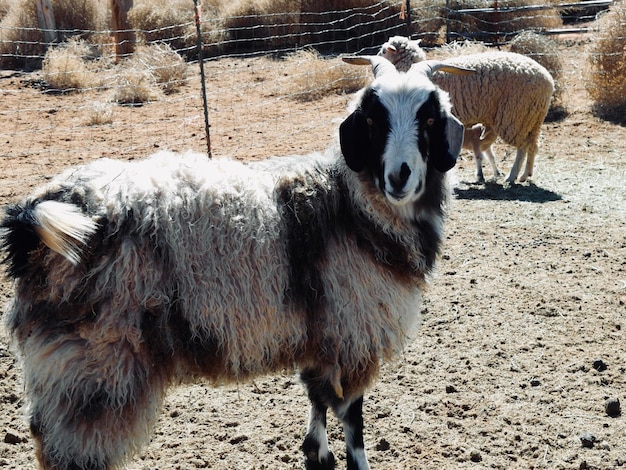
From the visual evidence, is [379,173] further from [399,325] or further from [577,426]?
[577,426]

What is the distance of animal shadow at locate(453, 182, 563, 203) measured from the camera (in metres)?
8.27

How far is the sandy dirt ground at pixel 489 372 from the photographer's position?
13.0ft

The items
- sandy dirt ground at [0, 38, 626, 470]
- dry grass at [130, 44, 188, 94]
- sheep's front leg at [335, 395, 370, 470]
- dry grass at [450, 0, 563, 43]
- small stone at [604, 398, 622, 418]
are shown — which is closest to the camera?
sheep's front leg at [335, 395, 370, 470]

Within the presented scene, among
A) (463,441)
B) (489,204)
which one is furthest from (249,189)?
(489,204)

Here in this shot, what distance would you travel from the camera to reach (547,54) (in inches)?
500

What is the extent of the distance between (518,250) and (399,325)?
11.6 feet

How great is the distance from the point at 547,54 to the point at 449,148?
10410 mm

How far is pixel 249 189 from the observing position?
331 cm

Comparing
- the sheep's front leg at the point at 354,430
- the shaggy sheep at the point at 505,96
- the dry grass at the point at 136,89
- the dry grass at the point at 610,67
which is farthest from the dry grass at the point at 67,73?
the sheep's front leg at the point at 354,430

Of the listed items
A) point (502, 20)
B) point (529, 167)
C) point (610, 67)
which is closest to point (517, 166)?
point (529, 167)

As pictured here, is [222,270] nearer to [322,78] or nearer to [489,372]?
[489,372]

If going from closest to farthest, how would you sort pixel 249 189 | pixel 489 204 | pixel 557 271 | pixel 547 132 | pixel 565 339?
pixel 249 189, pixel 565 339, pixel 557 271, pixel 489 204, pixel 547 132

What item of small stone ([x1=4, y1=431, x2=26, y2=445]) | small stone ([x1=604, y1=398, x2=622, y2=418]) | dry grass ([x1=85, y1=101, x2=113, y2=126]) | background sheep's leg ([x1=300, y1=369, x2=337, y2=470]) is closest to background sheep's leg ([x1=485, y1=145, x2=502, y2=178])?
small stone ([x1=604, y1=398, x2=622, y2=418])

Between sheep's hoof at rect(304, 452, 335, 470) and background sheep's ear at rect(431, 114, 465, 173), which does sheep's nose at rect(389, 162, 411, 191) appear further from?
sheep's hoof at rect(304, 452, 335, 470)
